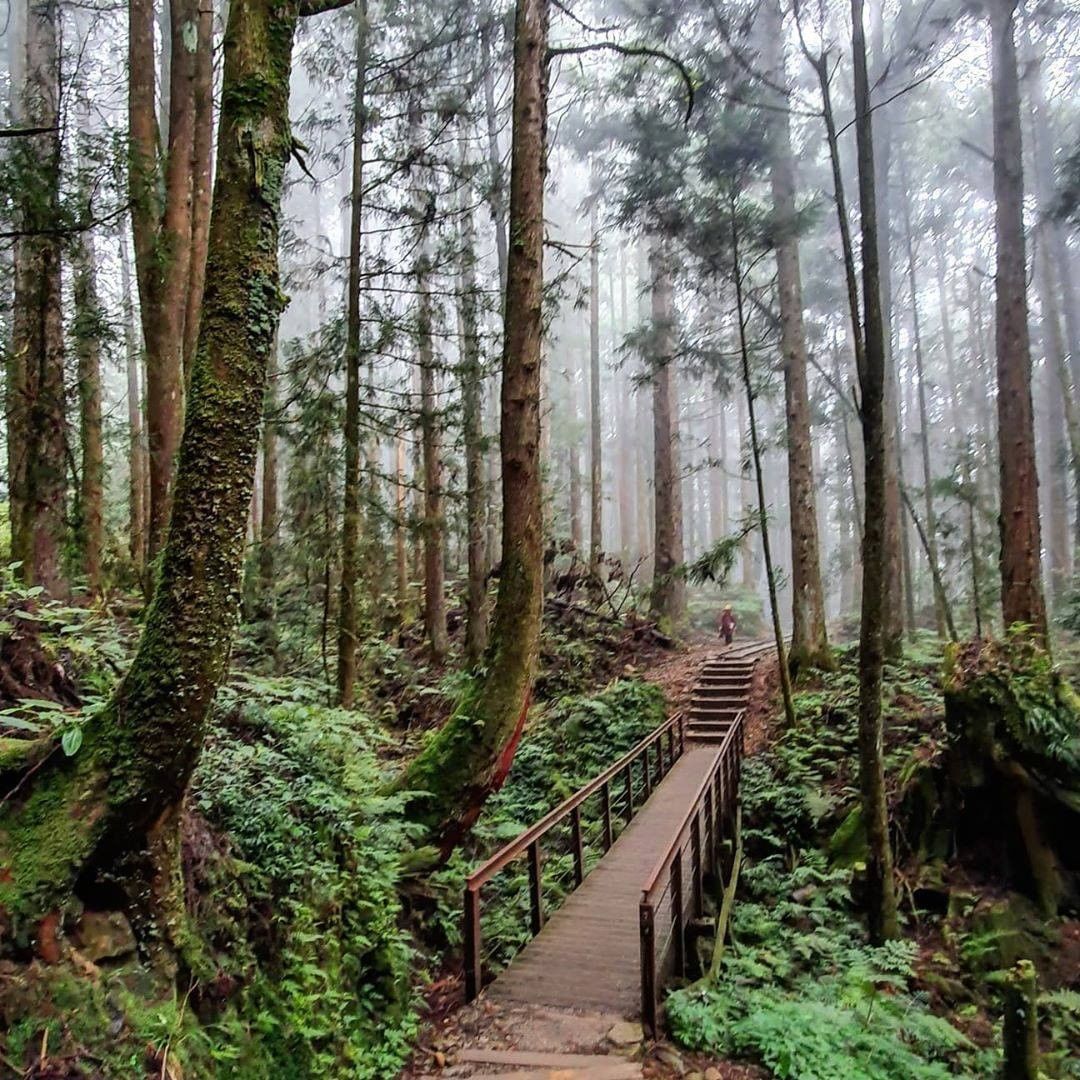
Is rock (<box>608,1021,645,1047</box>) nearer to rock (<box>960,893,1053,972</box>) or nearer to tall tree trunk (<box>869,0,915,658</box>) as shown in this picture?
rock (<box>960,893,1053,972</box>)

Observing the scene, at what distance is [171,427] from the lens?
8688 millimetres

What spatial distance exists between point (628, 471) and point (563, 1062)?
1469 inches

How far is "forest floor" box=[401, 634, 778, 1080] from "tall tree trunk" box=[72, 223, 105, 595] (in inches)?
271

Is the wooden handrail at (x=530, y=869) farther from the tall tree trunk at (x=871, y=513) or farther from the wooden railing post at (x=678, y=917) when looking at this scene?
the tall tree trunk at (x=871, y=513)

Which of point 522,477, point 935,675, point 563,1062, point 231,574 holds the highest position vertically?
point 522,477

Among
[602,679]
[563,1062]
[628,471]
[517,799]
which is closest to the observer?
[563,1062]

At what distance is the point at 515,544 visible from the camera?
6.95 meters

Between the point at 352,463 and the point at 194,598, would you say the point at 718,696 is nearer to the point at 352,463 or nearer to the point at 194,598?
the point at 352,463

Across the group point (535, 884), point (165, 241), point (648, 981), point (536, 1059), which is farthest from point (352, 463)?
point (536, 1059)

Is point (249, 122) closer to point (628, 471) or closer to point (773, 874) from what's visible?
point (773, 874)

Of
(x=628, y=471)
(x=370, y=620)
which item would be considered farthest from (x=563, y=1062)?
(x=628, y=471)

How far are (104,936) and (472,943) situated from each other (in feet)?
8.44

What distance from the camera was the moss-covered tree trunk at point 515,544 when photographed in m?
6.52

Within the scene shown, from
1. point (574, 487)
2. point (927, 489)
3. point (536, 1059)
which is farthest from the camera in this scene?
point (574, 487)
